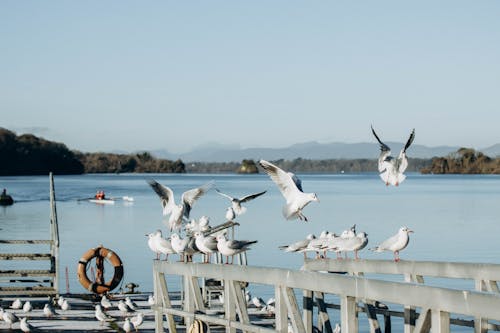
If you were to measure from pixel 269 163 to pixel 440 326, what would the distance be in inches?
299

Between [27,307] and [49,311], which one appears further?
[27,307]

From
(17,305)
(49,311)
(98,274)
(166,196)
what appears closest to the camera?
(166,196)

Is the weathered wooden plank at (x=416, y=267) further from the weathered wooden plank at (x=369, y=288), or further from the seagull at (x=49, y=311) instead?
the seagull at (x=49, y=311)

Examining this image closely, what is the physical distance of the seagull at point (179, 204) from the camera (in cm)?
1866

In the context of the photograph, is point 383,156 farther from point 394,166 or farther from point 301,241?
point 301,241

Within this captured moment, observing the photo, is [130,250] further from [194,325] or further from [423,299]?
[423,299]

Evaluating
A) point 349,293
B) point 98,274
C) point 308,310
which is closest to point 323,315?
point 308,310

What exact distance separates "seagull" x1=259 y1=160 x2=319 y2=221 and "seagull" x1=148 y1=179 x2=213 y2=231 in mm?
2415

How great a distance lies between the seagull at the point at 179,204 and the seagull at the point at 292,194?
2415mm

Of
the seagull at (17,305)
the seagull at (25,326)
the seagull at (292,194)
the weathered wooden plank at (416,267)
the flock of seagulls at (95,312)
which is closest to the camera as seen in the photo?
the weathered wooden plank at (416,267)

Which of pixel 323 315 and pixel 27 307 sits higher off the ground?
pixel 323 315

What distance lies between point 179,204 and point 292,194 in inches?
124

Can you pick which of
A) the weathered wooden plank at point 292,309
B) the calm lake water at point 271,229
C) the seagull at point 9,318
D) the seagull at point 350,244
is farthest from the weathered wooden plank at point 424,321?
the calm lake water at point 271,229

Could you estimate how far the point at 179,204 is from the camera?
19.1m
